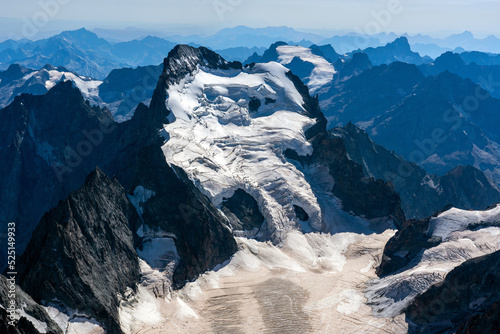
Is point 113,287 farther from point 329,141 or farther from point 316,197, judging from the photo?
point 329,141

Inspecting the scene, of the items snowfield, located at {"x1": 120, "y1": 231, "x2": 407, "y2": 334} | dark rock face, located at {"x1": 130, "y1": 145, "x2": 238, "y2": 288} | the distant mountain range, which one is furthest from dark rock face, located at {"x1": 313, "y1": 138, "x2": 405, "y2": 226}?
dark rock face, located at {"x1": 130, "y1": 145, "x2": 238, "y2": 288}

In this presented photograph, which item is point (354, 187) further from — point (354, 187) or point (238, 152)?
point (238, 152)

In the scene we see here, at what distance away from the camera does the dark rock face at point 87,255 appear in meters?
91.4

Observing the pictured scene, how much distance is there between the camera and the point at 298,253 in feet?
483

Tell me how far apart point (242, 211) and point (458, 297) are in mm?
72494

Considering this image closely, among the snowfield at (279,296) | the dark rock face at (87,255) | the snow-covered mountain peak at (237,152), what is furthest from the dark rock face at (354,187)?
the dark rock face at (87,255)

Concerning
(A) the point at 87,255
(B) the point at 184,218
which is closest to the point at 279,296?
(B) the point at 184,218

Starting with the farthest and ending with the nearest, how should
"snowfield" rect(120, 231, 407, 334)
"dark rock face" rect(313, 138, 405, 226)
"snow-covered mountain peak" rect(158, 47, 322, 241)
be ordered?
"dark rock face" rect(313, 138, 405, 226)
"snow-covered mountain peak" rect(158, 47, 322, 241)
"snowfield" rect(120, 231, 407, 334)

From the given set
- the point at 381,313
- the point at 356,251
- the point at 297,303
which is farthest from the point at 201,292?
the point at 356,251

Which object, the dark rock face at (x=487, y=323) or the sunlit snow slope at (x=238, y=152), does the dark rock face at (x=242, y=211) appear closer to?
the sunlit snow slope at (x=238, y=152)

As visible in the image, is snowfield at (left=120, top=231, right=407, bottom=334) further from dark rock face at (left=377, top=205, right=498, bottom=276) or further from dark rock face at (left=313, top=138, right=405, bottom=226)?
dark rock face at (left=313, top=138, right=405, bottom=226)

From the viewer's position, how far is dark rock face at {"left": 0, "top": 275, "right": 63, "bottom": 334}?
7075cm

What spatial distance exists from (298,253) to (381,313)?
38738mm

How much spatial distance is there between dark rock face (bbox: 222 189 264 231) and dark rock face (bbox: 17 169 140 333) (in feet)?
125
